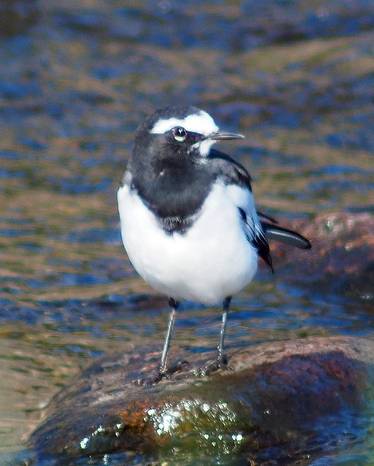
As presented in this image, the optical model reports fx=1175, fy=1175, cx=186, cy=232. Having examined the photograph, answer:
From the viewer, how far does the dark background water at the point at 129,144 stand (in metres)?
8.67

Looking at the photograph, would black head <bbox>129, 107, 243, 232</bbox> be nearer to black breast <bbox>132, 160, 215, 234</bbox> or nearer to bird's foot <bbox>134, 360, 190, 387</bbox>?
black breast <bbox>132, 160, 215, 234</bbox>

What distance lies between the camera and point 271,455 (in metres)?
6.15

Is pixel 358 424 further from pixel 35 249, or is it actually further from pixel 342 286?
pixel 35 249

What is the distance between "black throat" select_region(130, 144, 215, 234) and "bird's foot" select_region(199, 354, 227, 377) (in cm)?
90

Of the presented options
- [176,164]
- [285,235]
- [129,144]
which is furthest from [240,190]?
[129,144]

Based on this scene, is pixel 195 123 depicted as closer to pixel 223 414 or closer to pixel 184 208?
pixel 184 208

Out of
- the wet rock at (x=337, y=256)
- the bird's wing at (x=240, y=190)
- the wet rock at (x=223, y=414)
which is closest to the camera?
the wet rock at (x=223, y=414)

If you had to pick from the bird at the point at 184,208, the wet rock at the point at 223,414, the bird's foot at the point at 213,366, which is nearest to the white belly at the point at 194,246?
the bird at the point at 184,208

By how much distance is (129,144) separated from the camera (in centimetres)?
1331

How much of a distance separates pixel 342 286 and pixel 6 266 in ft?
9.47

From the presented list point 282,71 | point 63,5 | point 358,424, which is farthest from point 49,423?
point 63,5

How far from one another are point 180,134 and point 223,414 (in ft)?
4.94

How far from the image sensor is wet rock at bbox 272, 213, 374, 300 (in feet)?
29.9

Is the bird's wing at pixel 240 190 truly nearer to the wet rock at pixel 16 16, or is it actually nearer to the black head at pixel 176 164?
the black head at pixel 176 164
